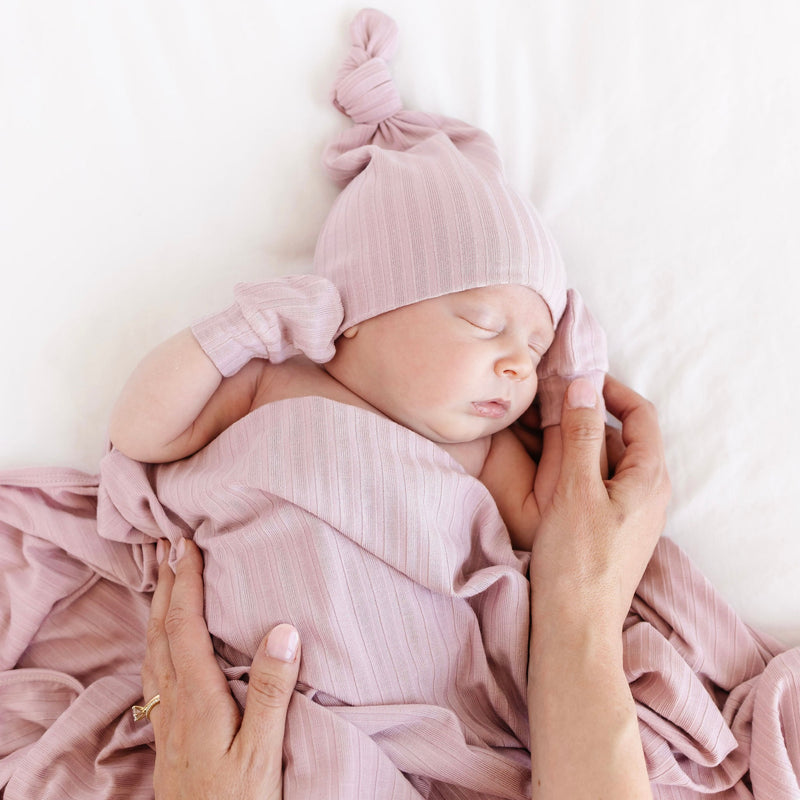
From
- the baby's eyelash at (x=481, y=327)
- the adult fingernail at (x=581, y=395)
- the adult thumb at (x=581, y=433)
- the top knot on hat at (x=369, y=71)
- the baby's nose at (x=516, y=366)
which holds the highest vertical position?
the top knot on hat at (x=369, y=71)

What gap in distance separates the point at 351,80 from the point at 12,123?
2.37ft

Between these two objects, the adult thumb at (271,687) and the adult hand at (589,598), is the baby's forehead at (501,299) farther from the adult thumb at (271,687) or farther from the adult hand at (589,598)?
the adult thumb at (271,687)

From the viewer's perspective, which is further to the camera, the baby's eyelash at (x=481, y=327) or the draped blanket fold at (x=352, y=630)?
the baby's eyelash at (x=481, y=327)

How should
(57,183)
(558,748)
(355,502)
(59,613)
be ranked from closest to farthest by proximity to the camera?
(558,748), (355,502), (59,613), (57,183)

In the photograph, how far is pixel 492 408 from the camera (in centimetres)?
142

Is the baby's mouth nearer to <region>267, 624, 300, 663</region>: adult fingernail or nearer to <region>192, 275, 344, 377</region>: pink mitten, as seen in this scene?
<region>192, 275, 344, 377</region>: pink mitten

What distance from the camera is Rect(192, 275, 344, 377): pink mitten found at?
133 cm

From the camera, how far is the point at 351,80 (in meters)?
1.59

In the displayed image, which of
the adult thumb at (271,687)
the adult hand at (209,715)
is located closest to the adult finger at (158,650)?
the adult hand at (209,715)

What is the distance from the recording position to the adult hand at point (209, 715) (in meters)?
1.14

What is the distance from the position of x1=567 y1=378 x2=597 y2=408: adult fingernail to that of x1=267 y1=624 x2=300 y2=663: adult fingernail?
0.67 meters

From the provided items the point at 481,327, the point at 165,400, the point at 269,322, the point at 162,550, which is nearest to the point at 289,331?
the point at 269,322

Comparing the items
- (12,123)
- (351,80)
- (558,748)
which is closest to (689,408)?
(558,748)

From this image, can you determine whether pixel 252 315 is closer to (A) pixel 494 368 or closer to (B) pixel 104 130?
(A) pixel 494 368
